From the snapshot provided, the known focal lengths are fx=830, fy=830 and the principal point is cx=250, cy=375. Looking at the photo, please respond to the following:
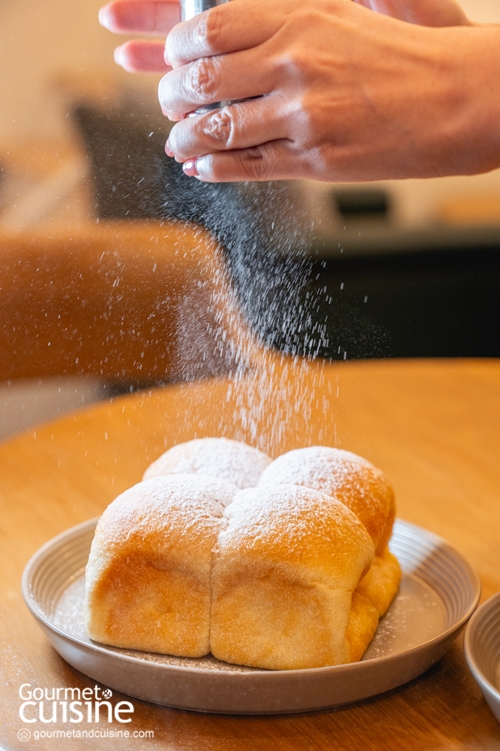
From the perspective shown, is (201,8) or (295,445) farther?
(295,445)

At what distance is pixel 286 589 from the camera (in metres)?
0.75

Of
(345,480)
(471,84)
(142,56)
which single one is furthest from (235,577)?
(142,56)

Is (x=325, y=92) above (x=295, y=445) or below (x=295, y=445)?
above

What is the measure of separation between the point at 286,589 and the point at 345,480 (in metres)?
0.18

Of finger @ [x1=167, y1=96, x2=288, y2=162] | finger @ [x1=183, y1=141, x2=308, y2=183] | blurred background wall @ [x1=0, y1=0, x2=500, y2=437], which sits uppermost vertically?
finger @ [x1=167, y1=96, x2=288, y2=162]

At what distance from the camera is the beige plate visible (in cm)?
66

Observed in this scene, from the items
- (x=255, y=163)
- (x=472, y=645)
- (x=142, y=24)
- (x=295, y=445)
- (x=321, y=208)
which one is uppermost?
(x=142, y=24)

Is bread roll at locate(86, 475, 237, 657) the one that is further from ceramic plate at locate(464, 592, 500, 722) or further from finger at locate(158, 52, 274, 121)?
finger at locate(158, 52, 274, 121)

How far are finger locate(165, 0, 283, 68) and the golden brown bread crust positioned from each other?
43 cm

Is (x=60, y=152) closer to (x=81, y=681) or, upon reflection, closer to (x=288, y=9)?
(x=288, y=9)

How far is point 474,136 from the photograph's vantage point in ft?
2.69

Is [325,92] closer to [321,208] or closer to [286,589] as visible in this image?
[286,589]

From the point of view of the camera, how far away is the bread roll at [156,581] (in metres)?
0.75

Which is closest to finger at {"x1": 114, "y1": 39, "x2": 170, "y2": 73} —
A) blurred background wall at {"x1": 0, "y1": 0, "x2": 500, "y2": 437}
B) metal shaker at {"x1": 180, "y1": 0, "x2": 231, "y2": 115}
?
blurred background wall at {"x1": 0, "y1": 0, "x2": 500, "y2": 437}
